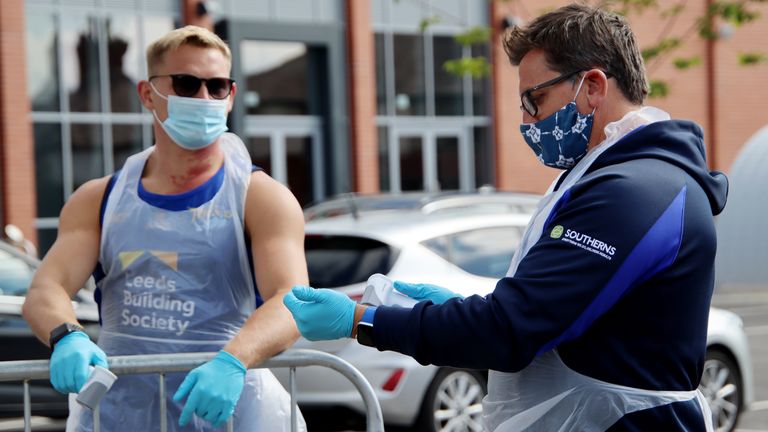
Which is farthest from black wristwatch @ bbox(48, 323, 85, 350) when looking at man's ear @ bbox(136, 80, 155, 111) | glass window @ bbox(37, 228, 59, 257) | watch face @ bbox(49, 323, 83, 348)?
glass window @ bbox(37, 228, 59, 257)

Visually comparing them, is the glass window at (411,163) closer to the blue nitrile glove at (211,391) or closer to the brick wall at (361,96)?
the brick wall at (361,96)

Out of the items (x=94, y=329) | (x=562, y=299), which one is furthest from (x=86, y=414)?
(x=94, y=329)

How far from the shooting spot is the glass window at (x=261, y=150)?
19.0 m

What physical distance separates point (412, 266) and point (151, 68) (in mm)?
3805

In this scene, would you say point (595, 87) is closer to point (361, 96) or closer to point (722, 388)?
point (722, 388)

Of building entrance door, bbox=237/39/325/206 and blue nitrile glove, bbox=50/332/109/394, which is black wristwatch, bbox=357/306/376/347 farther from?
building entrance door, bbox=237/39/325/206

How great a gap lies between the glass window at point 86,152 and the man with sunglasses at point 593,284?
15641 mm

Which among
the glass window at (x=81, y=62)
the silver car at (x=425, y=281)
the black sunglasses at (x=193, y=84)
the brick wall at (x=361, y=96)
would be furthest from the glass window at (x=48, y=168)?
the black sunglasses at (x=193, y=84)

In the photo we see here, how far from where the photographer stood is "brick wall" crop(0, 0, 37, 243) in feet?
54.8

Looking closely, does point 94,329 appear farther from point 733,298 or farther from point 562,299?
point 733,298

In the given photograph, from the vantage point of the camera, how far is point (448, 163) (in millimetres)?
21250

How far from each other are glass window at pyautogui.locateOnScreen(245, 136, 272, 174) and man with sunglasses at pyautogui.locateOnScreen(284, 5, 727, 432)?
1677cm

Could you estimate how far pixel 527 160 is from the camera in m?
22.0

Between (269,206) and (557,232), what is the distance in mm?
1180
